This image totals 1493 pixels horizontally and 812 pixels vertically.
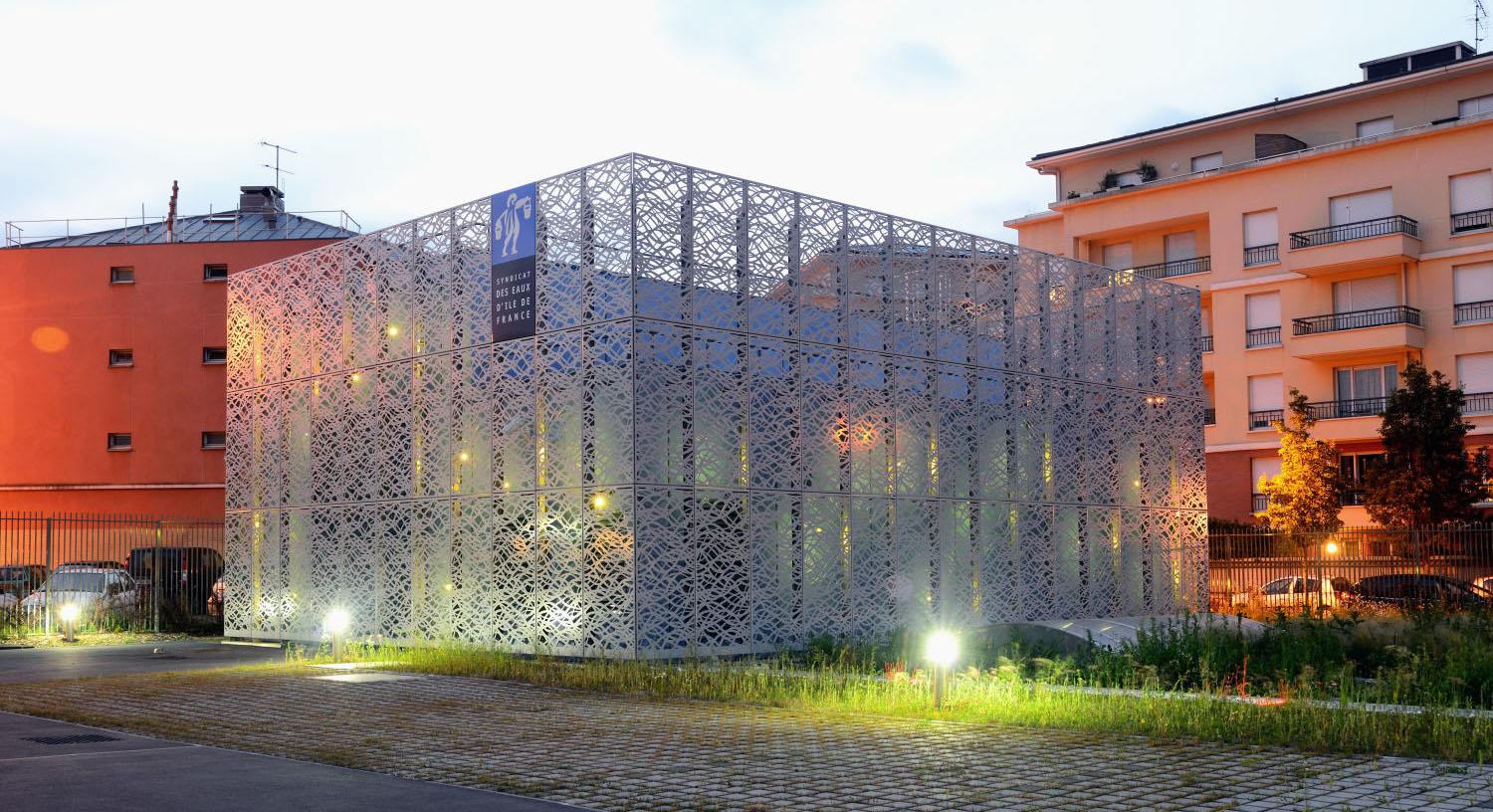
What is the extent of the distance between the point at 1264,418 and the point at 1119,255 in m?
8.47

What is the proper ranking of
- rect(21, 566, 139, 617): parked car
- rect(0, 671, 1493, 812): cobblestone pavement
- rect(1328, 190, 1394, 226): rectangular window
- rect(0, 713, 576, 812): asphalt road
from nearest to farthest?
1. rect(0, 713, 576, 812): asphalt road
2. rect(0, 671, 1493, 812): cobblestone pavement
3. rect(21, 566, 139, 617): parked car
4. rect(1328, 190, 1394, 226): rectangular window

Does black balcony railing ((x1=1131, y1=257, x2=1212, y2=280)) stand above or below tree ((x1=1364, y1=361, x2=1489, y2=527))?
above

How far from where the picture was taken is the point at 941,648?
13.3 metres

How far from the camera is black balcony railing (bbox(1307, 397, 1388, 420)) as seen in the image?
43.9 meters

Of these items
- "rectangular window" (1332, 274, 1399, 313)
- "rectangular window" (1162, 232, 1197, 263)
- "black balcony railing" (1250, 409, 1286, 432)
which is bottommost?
"black balcony railing" (1250, 409, 1286, 432)

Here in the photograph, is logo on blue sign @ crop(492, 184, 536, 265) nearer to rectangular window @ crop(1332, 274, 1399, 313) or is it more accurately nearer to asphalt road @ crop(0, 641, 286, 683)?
asphalt road @ crop(0, 641, 286, 683)

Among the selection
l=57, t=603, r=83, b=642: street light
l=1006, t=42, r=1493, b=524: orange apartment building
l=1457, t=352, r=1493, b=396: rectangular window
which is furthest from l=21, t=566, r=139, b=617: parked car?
l=1457, t=352, r=1493, b=396: rectangular window

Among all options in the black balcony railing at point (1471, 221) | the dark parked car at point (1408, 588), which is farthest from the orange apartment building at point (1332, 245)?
the dark parked car at point (1408, 588)

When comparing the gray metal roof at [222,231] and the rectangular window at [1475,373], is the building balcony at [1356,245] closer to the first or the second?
the rectangular window at [1475,373]

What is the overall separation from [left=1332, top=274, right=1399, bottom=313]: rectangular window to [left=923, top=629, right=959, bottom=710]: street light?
35.8 m

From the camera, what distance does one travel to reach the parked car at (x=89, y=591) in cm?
2712

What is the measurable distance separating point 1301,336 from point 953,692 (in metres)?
35.1

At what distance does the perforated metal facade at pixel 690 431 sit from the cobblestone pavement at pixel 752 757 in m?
5.28

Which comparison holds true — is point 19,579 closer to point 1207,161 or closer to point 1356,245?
point 1356,245
